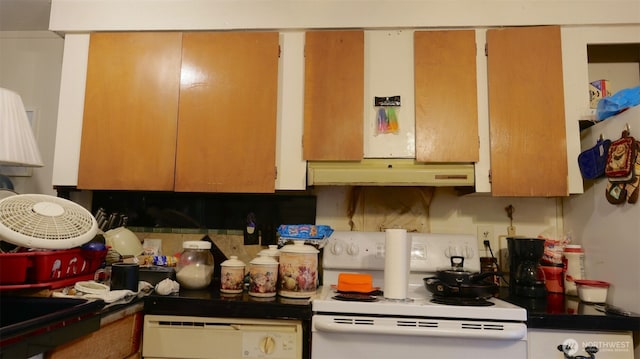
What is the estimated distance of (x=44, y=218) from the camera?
4.52ft

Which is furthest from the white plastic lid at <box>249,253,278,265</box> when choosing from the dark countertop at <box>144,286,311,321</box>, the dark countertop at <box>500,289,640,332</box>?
the dark countertop at <box>500,289,640,332</box>

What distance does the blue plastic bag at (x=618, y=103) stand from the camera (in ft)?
5.13

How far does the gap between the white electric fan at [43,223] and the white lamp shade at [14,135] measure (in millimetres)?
325

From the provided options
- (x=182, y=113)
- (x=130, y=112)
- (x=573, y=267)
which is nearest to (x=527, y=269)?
(x=573, y=267)

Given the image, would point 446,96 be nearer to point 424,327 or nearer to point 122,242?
point 424,327

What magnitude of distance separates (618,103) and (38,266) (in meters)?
2.28

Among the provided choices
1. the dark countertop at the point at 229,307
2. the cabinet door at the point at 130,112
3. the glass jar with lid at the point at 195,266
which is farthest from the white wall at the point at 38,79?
the dark countertop at the point at 229,307

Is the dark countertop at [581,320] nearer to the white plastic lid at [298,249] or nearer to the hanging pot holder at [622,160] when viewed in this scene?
the hanging pot holder at [622,160]

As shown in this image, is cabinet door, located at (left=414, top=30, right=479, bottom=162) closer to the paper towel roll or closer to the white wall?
the paper towel roll

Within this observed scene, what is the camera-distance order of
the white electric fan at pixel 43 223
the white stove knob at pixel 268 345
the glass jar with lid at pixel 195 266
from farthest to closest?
the glass jar with lid at pixel 195 266
the white stove knob at pixel 268 345
the white electric fan at pixel 43 223

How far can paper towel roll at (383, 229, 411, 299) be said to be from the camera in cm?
150

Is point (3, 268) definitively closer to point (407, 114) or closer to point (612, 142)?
point (407, 114)

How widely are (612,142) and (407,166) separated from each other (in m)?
0.81

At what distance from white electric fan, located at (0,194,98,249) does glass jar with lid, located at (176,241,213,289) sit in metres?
0.39
